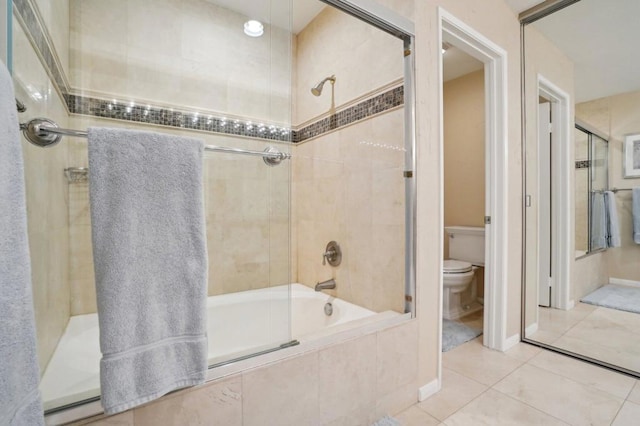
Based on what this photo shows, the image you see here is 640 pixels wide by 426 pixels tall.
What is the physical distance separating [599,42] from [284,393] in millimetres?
2817

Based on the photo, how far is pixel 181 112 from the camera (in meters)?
1.71

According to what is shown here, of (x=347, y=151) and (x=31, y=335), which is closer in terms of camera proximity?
(x=31, y=335)

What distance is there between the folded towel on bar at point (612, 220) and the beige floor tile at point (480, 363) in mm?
1005

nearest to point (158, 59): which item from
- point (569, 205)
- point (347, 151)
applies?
point (347, 151)

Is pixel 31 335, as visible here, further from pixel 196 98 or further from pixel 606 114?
pixel 606 114

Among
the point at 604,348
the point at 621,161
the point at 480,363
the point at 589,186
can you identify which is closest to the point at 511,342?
the point at 480,363

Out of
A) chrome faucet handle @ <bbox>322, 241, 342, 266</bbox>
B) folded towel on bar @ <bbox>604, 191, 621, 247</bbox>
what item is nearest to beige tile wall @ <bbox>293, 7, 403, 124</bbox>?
chrome faucet handle @ <bbox>322, 241, 342, 266</bbox>

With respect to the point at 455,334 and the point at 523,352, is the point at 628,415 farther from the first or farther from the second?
the point at 455,334

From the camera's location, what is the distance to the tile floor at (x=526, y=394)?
137 cm

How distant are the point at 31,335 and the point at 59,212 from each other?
760mm

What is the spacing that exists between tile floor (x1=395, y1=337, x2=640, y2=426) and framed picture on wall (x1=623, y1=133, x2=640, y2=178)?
1227mm

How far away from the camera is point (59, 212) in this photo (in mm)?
1128

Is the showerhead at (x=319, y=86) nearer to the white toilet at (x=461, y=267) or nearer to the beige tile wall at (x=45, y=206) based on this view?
the beige tile wall at (x=45, y=206)

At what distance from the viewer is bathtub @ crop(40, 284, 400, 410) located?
31.6 inches
